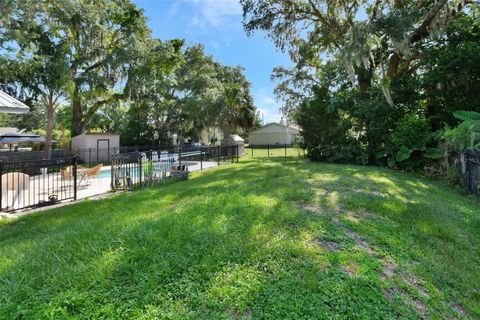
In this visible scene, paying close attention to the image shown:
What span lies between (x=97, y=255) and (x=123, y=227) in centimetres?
69

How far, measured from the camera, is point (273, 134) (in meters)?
41.4

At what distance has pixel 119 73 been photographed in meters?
17.8

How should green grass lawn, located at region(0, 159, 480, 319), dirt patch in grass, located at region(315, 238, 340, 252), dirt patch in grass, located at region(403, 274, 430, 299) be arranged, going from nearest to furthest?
green grass lawn, located at region(0, 159, 480, 319) < dirt patch in grass, located at region(403, 274, 430, 299) < dirt patch in grass, located at region(315, 238, 340, 252)

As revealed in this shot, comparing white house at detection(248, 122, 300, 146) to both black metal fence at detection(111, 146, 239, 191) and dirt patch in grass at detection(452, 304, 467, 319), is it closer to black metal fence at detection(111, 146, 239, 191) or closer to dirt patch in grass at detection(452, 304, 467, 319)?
black metal fence at detection(111, 146, 239, 191)

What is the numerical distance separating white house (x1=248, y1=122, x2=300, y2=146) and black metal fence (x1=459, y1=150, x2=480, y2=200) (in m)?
33.6

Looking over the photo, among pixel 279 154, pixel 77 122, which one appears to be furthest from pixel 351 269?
pixel 77 122

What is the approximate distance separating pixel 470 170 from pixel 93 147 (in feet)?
64.7

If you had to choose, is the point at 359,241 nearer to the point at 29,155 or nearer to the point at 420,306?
the point at 420,306

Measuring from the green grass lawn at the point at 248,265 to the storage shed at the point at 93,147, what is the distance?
52.0 feet

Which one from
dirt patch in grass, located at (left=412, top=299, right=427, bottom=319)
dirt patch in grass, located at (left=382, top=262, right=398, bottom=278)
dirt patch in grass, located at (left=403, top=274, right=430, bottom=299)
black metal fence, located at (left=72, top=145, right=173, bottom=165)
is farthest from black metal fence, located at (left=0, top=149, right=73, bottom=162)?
dirt patch in grass, located at (left=412, top=299, right=427, bottom=319)

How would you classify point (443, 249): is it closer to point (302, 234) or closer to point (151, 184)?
point (302, 234)

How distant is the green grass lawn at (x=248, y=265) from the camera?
7.08ft

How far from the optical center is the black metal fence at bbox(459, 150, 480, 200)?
611 centimetres

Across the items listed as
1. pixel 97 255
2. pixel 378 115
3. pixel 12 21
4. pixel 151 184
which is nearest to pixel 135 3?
pixel 12 21
